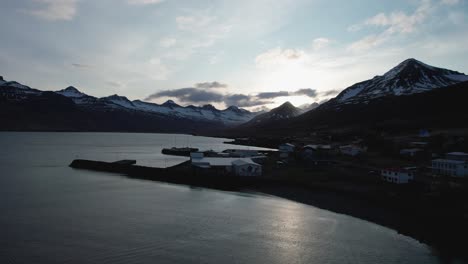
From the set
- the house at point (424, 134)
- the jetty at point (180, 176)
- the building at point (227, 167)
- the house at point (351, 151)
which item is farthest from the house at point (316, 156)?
the house at point (424, 134)

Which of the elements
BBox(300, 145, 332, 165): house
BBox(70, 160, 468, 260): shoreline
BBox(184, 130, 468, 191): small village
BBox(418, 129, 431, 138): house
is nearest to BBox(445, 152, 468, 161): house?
BBox(184, 130, 468, 191): small village

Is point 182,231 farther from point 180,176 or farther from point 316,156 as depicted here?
point 316,156

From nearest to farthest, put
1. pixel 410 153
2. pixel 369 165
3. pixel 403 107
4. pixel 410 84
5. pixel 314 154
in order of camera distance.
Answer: pixel 369 165 → pixel 410 153 → pixel 314 154 → pixel 403 107 → pixel 410 84

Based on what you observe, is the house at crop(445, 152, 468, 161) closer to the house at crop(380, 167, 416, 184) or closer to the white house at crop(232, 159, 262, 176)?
the house at crop(380, 167, 416, 184)

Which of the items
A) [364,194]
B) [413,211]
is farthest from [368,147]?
[413,211]

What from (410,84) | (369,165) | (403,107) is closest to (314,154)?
(369,165)

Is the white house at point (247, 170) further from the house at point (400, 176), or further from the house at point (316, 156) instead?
the house at point (400, 176)
